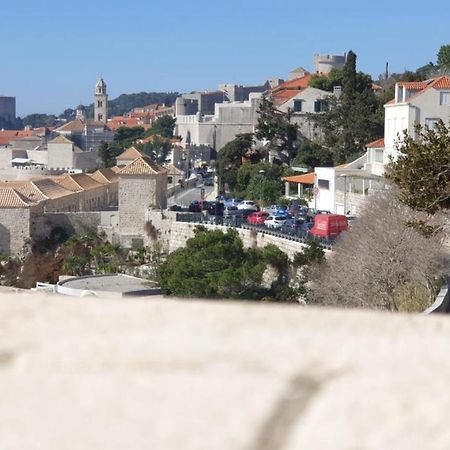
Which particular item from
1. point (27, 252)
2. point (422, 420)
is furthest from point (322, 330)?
point (27, 252)

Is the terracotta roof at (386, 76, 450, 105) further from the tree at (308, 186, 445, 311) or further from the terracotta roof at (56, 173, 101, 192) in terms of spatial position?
the terracotta roof at (56, 173, 101, 192)

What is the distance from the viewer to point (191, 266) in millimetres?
22000

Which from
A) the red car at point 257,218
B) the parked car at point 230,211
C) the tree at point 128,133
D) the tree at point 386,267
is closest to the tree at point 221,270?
the tree at point 386,267

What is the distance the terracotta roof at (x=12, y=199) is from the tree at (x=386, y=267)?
20.1 meters

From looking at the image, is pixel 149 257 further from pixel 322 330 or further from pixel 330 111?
pixel 322 330

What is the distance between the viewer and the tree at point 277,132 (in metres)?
45.1

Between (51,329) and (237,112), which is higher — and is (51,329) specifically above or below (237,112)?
below

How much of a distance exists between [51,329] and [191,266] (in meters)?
20.2

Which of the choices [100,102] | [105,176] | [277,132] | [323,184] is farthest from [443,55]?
→ [100,102]

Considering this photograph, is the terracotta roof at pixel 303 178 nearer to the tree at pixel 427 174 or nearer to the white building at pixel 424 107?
the white building at pixel 424 107

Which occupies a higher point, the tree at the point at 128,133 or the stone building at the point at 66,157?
the tree at the point at 128,133

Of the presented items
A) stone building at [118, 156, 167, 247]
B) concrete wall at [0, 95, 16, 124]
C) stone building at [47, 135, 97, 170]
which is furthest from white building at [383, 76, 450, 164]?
concrete wall at [0, 95, 16, 124]

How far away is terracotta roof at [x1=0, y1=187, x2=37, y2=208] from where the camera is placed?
34.8 m

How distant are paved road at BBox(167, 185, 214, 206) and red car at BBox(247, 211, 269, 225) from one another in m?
11.8
